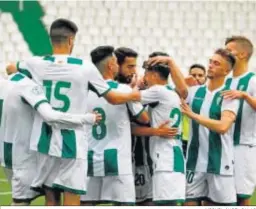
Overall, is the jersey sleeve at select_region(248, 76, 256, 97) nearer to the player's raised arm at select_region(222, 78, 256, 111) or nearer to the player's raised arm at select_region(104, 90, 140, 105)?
the player's raised arm at select_region(222, 78, 256, 111)

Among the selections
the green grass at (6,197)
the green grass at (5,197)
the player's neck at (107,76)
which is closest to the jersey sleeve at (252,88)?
the player's neck at (107,76)

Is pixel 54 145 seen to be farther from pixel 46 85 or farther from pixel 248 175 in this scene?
pixel 248 175

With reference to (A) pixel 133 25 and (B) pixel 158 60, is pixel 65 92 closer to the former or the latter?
(B) pixel 158 60

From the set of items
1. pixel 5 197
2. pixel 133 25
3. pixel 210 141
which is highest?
pixel 133 25

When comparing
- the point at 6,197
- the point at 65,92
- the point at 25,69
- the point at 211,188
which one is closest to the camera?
the point at 65,92

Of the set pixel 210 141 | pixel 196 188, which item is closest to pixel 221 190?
pixel 196 188

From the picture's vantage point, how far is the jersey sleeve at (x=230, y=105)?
19.0ft

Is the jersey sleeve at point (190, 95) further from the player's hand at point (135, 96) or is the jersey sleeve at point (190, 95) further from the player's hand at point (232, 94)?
the player's hand at point (135, 96)

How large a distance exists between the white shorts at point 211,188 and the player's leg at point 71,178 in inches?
36.9

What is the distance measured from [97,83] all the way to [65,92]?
226 mm

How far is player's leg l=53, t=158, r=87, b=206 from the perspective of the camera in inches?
214

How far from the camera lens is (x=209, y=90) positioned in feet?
19.6

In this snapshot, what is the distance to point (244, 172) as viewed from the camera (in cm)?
619

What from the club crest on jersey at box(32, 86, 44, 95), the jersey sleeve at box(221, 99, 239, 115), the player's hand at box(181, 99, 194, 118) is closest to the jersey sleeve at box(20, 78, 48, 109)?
the club crest on jersey at box(32, 86, 44, 95)
